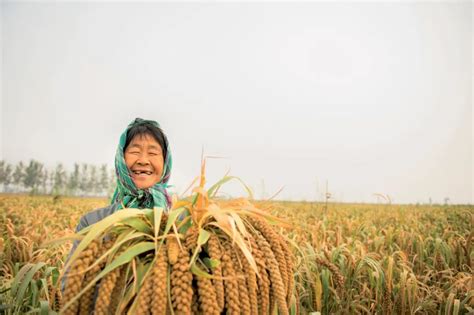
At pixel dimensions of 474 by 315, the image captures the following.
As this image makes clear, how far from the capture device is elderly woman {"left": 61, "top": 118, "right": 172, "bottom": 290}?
3.02m

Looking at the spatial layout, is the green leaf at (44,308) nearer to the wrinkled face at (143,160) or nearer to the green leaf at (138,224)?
the wrinkled face at (143,160)

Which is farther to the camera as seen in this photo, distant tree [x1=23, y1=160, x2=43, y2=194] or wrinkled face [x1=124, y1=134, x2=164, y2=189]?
distant tree [x1=23, y1=160, x2=43, y2=194]

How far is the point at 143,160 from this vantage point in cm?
302

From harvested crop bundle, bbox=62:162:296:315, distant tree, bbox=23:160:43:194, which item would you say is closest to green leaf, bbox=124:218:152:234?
harvested crop bundle, bbox=62:162:296:315

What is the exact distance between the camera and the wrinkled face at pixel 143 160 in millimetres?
3018

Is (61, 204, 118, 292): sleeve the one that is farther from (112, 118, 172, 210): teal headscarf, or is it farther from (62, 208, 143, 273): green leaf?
(62, 208, 143, 273): green leaf

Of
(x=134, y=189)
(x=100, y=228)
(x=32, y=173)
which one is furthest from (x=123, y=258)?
(x=32, y=173)

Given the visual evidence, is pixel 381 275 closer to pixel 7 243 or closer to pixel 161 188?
pixel 161 188

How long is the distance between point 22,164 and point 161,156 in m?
58.4

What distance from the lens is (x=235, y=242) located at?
56.9 inches

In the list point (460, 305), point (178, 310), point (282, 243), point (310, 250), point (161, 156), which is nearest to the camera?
point (178, 310)

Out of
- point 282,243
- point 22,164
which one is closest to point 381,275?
point 282,243

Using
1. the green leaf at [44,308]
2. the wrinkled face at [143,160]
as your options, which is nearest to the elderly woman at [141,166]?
the wrinkled face at [143,160]

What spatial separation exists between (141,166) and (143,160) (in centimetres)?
5
